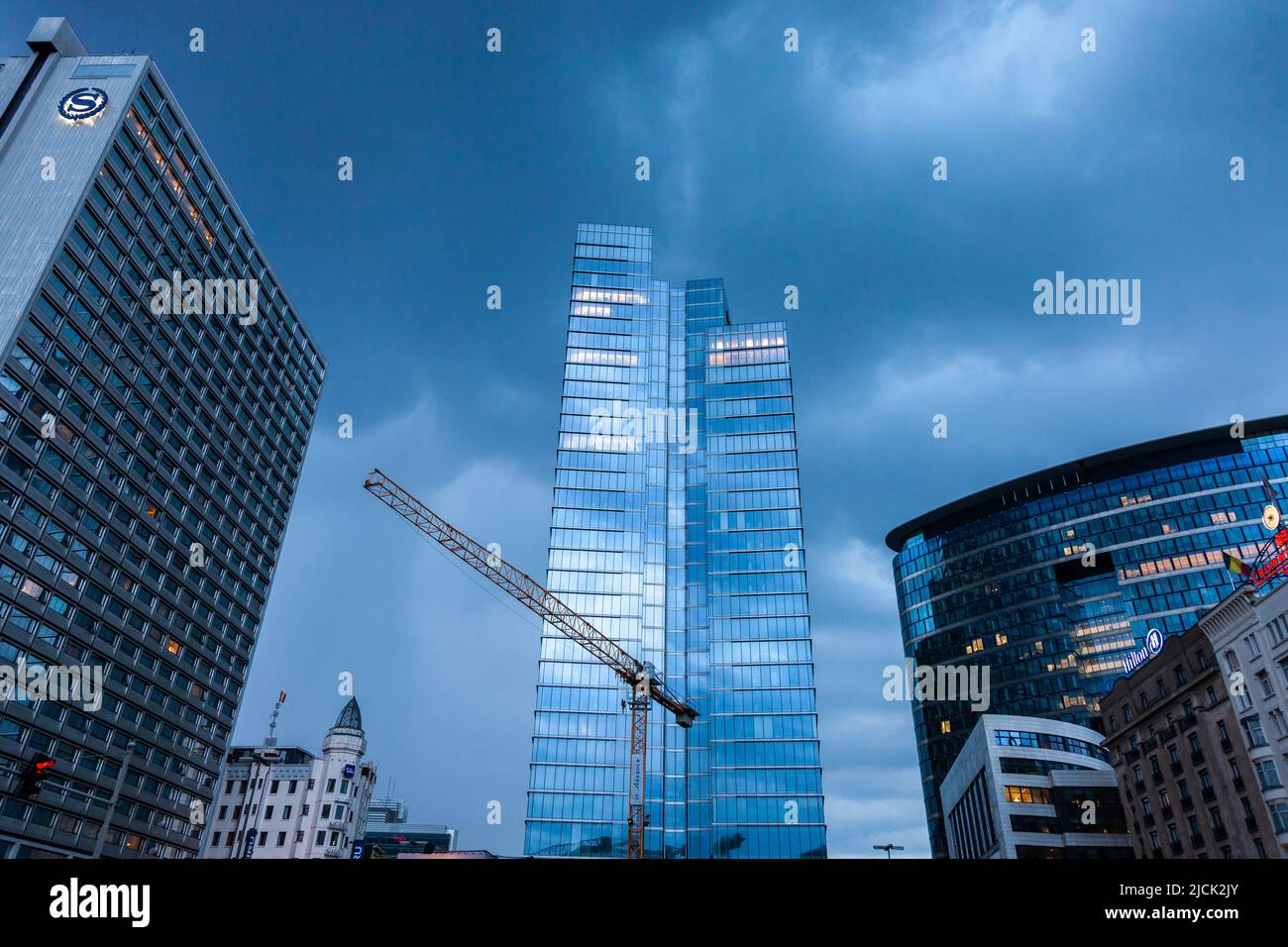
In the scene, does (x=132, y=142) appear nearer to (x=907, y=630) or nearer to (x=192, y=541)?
(x=192, y=541)

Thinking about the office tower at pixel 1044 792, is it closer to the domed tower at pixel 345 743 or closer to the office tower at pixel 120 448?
the domed tower at pixel 345 743

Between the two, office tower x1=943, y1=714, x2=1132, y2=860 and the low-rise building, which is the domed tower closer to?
office tower x1=943, y1=714, x2=1132, y2=860

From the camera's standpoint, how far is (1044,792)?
99.8m

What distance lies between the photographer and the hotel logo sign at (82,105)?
283 feet

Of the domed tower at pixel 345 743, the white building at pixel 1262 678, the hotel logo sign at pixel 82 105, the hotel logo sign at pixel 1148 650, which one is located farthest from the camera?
the domed tower at pixel 345 743

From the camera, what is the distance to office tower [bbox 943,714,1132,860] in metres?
96.9

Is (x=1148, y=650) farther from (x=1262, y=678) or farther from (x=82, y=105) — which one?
(x=82, y=105)

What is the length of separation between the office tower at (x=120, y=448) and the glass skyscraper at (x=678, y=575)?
45628mm

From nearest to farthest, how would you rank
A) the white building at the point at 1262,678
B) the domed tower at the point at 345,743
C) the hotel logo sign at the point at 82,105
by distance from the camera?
1. the white building at the point at 1262,678
2. the hotel logo sign at the point at 82,105
3. the domed tower at the point at 345,743

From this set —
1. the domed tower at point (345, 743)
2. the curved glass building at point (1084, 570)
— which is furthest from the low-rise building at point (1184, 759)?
the domed tower at point (345, 743)

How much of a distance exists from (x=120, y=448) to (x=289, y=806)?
66.5m

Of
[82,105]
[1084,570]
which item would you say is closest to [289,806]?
[82,105]

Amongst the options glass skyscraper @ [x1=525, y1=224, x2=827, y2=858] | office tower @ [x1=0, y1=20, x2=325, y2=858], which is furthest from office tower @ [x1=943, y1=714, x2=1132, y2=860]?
office tower @ [x1=0, y1=20, x2=325, y2=858]

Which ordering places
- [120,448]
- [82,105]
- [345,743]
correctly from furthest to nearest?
1. [345,743]
2. [120,448]
3. [82,105]
